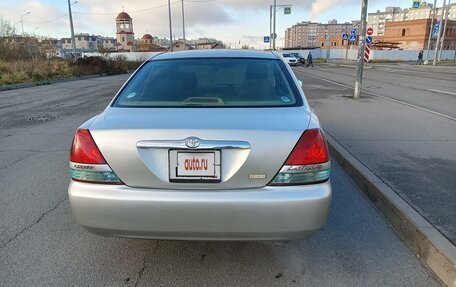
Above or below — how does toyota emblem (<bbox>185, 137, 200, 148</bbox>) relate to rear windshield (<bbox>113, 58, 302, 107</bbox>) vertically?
below

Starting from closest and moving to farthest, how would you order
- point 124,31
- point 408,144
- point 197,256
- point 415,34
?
point 197,256, point 408,144, point 415,34, point 124,31

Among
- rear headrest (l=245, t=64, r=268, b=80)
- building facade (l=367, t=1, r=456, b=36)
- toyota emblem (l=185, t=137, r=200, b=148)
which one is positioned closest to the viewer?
toyota emblem (l=185, t=137, r=200, b=148)

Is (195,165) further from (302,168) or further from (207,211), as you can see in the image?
(302,168)

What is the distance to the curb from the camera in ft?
9.05

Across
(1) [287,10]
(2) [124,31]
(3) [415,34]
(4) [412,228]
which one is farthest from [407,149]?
(2) [124,31]

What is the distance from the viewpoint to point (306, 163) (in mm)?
2441

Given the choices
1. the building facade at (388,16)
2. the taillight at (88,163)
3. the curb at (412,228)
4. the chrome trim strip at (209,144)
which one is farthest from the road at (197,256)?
the building facade at (388,16)

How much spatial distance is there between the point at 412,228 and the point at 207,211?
2.01 meters

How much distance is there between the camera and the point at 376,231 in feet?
11.4

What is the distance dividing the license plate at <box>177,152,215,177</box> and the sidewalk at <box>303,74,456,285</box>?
207 centimetres

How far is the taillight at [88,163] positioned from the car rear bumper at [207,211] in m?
0.06

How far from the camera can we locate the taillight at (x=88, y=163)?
247 centimetres

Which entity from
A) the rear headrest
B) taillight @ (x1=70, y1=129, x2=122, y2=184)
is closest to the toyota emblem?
taillight @ (x1=70, y1=129, x2=122, y2=184)

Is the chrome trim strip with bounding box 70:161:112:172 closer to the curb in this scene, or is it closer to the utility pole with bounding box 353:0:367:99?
the curb
